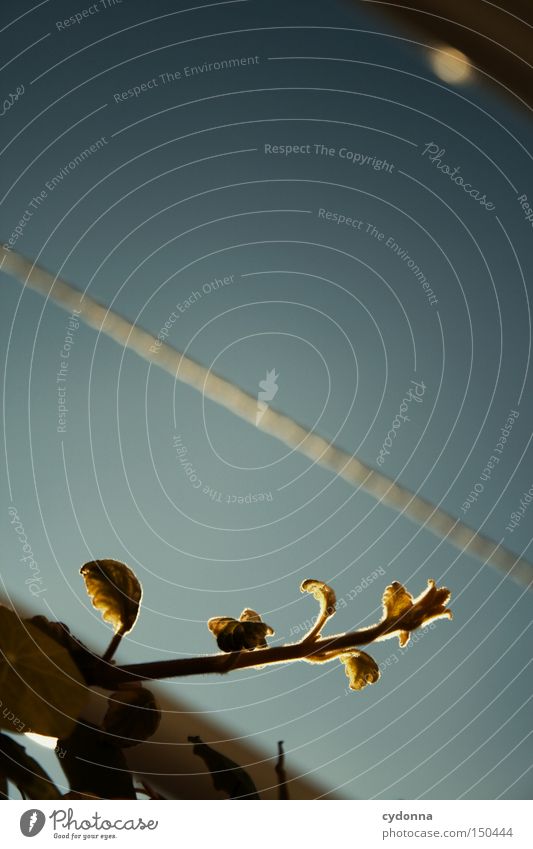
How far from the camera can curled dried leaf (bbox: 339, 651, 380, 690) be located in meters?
0.55

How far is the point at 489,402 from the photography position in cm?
65

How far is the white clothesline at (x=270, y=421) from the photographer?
56cm

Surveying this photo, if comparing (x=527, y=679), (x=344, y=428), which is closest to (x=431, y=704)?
(x=527, y=679)

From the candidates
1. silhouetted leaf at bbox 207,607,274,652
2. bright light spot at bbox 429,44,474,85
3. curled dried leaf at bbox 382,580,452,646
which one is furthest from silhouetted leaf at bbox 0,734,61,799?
bright light spot at bbox 429,44,474,85

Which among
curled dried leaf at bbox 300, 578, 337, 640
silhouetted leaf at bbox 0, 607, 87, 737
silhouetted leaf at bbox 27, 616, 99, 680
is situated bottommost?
silhouetted leaf at bbox 0, 607, 87, 737

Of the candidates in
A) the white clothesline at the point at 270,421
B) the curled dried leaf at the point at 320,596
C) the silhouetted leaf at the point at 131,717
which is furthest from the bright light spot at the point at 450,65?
the silhouetted leaf at the point at 131,717

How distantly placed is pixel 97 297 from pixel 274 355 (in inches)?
5.4

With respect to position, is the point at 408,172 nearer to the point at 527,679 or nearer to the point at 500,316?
the point at 500,316

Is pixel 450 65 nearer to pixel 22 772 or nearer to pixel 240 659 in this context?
pixel 240 659

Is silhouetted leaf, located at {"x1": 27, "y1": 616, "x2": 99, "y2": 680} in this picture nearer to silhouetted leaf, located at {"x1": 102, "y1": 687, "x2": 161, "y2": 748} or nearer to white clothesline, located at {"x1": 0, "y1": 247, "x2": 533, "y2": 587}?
silhouetted leaf, located at {"x1": 102, "y1": 687, "x2": 161, "y2": 748}

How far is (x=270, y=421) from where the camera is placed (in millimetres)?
594

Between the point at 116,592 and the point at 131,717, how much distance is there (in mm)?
85

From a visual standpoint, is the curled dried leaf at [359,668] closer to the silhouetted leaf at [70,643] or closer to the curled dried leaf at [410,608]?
the curled dried leaf at [410,608]

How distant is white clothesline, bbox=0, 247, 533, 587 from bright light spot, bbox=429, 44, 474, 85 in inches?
12.5
